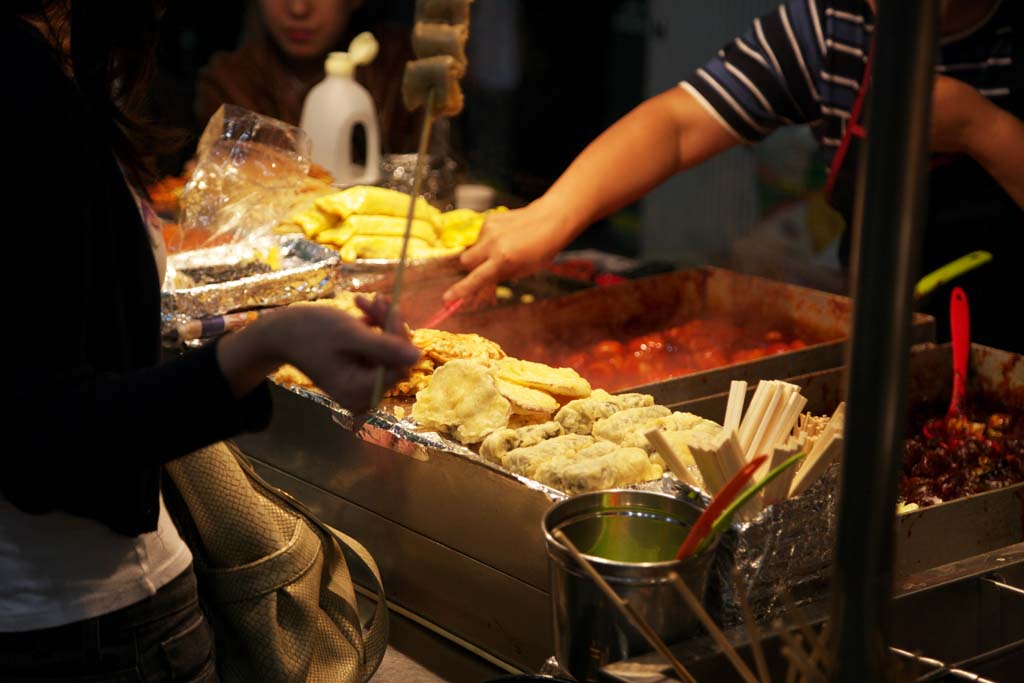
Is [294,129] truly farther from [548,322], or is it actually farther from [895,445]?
[895,445]

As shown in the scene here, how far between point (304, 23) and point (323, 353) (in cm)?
401

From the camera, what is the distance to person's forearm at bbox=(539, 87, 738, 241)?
2.92 meters

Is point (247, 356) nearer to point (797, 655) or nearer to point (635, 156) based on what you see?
point (797, 655)

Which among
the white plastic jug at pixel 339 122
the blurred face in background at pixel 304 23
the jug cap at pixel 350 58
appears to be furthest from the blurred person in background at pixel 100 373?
the blurred face in background at pixel 304 23

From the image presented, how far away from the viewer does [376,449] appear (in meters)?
2.01

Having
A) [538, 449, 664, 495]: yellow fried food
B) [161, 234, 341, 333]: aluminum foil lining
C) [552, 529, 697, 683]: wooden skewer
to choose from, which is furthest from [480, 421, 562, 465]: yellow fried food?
[161, 234, 341, 333]: aluminum foil lining

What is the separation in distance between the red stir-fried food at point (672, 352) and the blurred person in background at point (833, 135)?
0.30 metres

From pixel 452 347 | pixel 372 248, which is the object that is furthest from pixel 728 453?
pixel 372 248

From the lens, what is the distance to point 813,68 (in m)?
3.02

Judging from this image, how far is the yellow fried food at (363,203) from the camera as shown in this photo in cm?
304

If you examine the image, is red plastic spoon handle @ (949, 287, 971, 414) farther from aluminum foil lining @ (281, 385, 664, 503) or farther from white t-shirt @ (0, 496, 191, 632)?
white t-shirt @ (0, 496, 191, 632)

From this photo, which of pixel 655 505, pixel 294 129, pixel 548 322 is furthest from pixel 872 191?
pixel 294 129

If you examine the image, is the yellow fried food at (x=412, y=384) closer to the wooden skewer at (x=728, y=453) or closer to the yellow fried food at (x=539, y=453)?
the yellow fried food at (x=539, y=453)

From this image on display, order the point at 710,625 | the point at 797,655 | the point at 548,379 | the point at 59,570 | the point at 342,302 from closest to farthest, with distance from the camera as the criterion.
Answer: the point at 797,655, the point at 710,625, the point at 59,570, the point at 548,379, the point at 342,302
